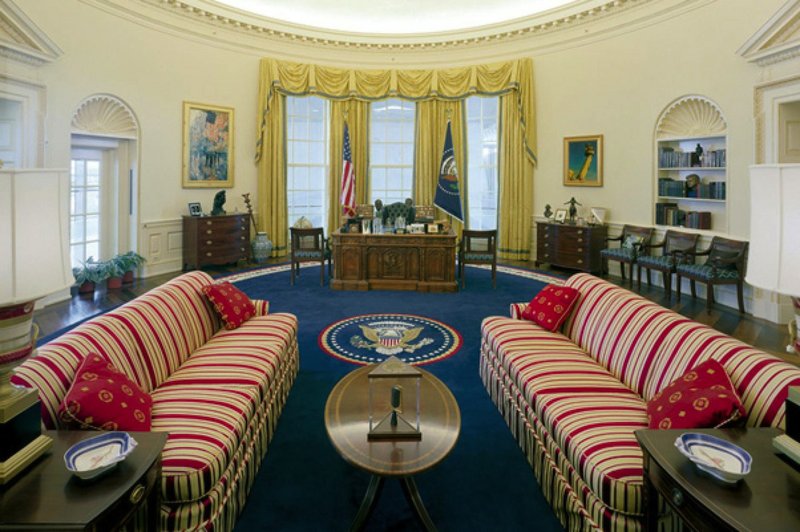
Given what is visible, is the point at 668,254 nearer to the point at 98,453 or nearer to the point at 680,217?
the point at 680,217

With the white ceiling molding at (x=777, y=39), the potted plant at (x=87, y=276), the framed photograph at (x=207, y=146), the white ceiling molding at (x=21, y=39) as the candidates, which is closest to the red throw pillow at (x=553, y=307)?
the white ceiling molding at (x=777, y=39)

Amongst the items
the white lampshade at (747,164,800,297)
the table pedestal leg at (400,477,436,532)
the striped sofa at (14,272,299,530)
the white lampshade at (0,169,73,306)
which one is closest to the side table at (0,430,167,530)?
the striped sofa at (14,272,299,530)

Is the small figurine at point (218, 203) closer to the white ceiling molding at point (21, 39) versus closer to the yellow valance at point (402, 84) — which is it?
the yellow valance at point (402, 84)

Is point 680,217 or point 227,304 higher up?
point 680,217

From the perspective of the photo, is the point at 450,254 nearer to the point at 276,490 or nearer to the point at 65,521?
the point at 276,490

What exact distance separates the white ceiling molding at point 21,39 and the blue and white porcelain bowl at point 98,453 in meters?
5.74

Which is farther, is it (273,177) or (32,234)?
(273,177)

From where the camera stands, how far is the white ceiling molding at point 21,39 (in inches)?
216

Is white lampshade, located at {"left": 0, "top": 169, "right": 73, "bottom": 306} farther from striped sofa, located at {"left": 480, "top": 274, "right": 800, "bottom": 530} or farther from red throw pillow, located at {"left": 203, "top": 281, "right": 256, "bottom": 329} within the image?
red throw pillow, located at {"left": 203, "top": 281, "right": 256, "bottom": 329}

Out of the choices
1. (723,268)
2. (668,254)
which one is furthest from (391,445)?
(668,254)

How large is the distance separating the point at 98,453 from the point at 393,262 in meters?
5.90

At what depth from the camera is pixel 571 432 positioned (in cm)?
238

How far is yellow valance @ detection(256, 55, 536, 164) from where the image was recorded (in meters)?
9.57

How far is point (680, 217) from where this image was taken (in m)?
7.52
